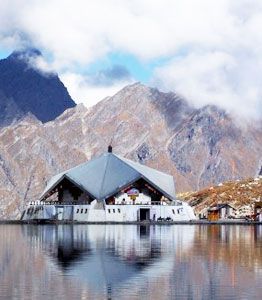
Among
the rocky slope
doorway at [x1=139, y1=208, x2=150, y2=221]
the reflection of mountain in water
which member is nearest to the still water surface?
the reflection of mountain in water

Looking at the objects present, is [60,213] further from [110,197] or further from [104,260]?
[104,260]

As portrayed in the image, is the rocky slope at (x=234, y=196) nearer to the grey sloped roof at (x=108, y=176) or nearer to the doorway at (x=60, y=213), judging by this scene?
the grey sloped roof at (x=108, y=176)

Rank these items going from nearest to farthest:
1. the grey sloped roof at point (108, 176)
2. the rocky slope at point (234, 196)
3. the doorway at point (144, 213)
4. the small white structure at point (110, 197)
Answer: the small white structure at point (110, 197) → the doorway at point (144, 213) → the grey sloped roof at point (108, 176) → the rocky slope at point (234, 196)

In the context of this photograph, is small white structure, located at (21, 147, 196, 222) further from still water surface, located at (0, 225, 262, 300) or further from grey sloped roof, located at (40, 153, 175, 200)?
still water surface, located at (0, 225, 262, 300)

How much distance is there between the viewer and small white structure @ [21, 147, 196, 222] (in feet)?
354

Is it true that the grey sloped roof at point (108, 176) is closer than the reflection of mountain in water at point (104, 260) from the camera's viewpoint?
No

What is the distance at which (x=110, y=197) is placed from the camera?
115188mm

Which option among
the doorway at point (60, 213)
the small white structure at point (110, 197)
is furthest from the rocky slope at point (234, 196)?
the doorway at point (60, 213)

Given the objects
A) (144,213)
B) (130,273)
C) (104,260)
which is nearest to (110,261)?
(104,260)

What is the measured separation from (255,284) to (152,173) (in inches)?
3906

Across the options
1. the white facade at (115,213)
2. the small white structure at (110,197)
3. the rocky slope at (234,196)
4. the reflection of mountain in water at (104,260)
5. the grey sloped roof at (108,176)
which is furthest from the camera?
the rocky slope at (234,196)

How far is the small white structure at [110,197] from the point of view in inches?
4247

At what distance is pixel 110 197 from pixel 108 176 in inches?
159

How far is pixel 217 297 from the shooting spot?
2255 cm
